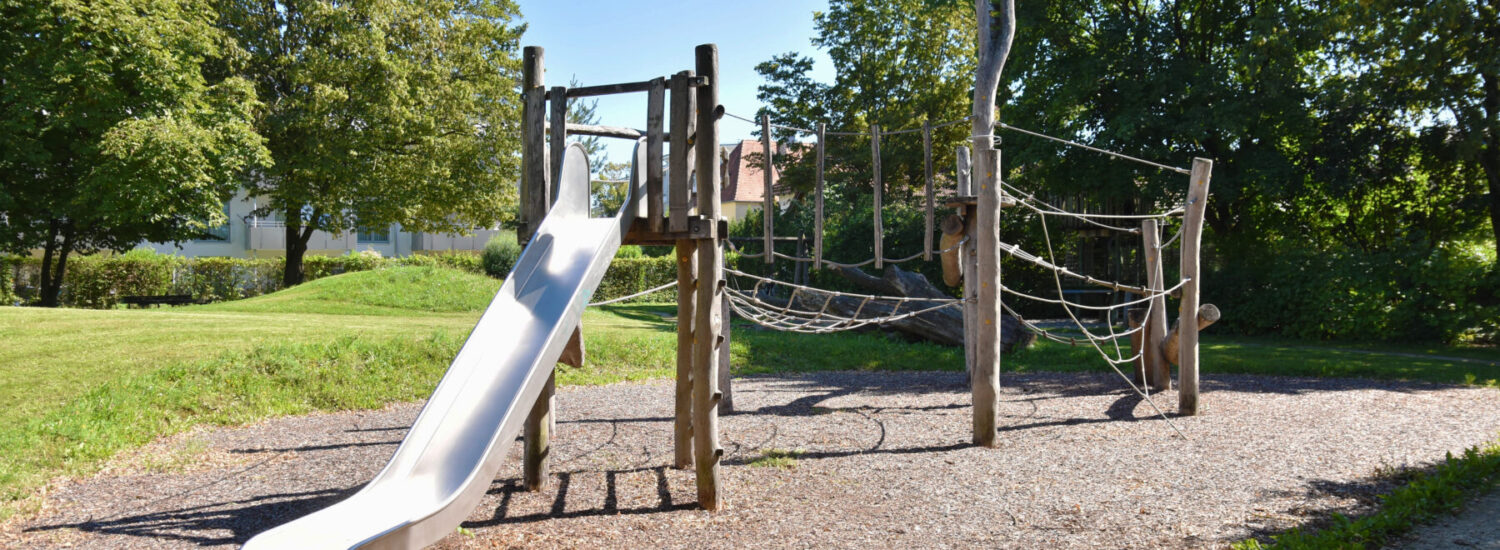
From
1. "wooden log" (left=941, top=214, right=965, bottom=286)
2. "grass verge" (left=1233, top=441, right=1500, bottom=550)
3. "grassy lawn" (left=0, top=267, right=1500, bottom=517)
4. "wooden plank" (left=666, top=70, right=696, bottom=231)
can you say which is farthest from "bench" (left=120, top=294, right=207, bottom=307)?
"grass verge" (left=1233, top=441, right=1500, bottom=550)

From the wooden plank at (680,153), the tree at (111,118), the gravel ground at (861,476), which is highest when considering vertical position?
the tree at (111,118)

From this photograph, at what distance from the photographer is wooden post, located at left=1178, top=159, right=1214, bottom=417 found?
808 cm

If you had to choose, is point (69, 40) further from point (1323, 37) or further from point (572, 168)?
point (1323, 37)

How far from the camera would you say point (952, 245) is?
788cm

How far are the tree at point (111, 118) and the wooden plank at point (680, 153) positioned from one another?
1451 cm

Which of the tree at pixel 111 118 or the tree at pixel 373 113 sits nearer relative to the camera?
the tree at pixel 111 118

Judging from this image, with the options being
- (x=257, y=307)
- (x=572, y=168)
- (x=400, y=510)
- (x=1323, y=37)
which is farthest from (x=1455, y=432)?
(x=257, y=307)

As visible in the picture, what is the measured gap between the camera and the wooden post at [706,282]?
4.97 metres

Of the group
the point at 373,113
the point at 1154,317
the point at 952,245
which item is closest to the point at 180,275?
the point at 373,113

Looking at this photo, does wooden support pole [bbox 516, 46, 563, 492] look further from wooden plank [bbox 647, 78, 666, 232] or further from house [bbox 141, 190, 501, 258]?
house [bbox 141, 190, 501, 258]

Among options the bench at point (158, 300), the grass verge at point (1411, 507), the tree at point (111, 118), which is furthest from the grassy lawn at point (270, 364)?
the grass verge at point (1411, 507)

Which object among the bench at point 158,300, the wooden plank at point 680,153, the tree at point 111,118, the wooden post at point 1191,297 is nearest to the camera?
the wooden plank at point 680,153

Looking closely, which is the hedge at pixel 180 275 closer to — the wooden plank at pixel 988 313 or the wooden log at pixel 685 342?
the wooden plank at pixel 988 313

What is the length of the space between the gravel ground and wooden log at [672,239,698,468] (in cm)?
24
